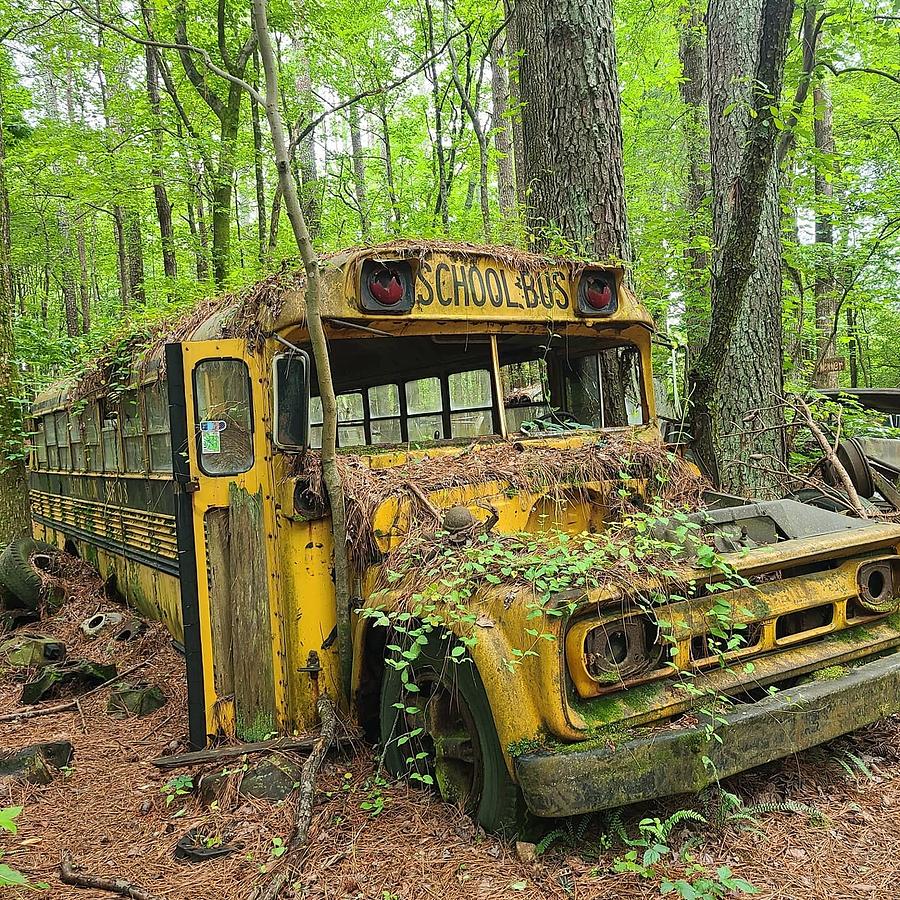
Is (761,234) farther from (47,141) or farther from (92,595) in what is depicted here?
(47,141)

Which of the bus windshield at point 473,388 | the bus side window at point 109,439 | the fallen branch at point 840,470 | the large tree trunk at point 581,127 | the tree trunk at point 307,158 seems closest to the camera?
the bus windshield at point 473,388

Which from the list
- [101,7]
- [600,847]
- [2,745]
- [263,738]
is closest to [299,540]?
[263,738]

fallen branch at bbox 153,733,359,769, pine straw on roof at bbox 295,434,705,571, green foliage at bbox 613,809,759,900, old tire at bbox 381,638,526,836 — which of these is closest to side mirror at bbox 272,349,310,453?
pine straw on roof at bbox 295,434,705,571

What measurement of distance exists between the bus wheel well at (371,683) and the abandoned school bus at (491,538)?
0.01m

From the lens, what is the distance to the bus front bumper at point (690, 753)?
240 cm

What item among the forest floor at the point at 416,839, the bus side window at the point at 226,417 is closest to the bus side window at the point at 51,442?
the forest floor at the point at 416,839

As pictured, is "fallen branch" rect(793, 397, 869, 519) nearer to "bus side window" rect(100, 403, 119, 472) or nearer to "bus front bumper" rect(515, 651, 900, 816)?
"bus front bumper" rect(515, 651, 900, 816)

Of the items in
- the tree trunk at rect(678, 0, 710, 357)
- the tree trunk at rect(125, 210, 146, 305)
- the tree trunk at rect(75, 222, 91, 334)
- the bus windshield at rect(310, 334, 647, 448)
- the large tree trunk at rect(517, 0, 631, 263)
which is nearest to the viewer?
the bus windshield at rect(310, 334, 647, 448)

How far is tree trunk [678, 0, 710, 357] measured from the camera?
902cm

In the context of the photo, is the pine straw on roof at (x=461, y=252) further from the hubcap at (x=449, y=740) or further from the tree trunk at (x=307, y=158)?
the tree trunk at (x=307, y=158)

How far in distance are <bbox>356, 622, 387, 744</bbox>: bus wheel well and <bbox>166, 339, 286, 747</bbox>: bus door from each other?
395 millimetres

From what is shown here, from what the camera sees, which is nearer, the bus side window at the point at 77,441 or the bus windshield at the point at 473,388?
the bus windshield at the point at 473,388

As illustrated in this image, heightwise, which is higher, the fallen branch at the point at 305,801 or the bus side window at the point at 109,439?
the bus side window at the point at 109,439

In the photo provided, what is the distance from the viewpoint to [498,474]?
3.64 m
